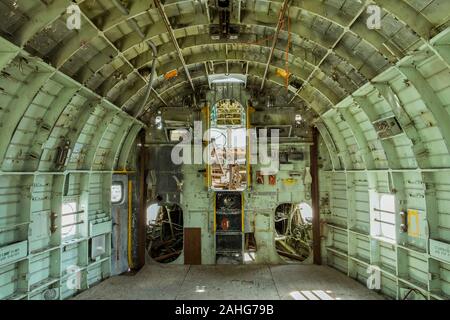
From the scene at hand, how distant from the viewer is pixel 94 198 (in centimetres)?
892

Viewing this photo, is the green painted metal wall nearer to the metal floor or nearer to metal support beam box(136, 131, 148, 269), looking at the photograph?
the metal floor

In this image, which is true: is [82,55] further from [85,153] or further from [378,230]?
[378,230]

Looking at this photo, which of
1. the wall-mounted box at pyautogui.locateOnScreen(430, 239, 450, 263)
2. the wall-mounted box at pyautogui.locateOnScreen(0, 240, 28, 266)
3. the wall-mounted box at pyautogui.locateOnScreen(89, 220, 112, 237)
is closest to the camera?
the wall-mounted box at pyautogui.locateOnScreen(0, 240, 28, 266)

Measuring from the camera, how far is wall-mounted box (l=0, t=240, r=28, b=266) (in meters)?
5.43

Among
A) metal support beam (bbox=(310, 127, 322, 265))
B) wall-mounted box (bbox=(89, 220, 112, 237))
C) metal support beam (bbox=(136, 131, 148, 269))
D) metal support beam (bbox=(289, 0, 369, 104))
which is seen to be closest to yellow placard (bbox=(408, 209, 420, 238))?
metal support beam (bbox=(310, 127, 322, 265))

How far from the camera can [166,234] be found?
40.4ft

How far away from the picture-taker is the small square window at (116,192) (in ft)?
32.0

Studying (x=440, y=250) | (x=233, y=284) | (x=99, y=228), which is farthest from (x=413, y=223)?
(x=99, y=228)

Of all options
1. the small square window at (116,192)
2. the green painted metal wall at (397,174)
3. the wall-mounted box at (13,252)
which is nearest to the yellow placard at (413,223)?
the green painted metal wall at (397,174)

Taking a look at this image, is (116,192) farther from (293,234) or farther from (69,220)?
(293,234)

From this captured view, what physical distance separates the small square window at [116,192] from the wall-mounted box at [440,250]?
9259mm

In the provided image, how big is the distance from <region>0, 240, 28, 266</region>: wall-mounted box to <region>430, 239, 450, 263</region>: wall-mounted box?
8935 mm

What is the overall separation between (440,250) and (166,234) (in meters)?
9.90

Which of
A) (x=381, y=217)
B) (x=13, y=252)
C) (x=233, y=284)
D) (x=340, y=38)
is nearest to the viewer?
(x=13, y=252)
